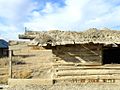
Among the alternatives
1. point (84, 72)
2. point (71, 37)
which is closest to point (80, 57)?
point (84, 72)

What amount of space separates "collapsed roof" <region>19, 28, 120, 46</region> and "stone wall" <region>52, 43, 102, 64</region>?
0.53 m

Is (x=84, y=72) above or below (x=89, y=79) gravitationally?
above

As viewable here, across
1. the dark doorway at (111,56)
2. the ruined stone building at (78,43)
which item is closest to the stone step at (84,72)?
the ruined stone building at (78,43)

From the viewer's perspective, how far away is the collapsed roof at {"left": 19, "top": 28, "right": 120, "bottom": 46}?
15867 millimetres

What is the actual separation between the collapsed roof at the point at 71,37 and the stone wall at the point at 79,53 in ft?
1.74

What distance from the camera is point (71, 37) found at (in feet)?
54.3

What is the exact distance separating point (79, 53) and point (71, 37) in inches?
38.2

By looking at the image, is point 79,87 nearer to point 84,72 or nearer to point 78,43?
point 84,72

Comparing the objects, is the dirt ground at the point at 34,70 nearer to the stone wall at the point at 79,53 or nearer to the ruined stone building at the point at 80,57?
the ruined stone building at the point at 80,57

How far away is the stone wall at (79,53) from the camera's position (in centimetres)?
1675

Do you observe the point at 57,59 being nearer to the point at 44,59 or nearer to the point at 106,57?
the point at 106,57

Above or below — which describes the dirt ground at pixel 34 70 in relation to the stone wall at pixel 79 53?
below

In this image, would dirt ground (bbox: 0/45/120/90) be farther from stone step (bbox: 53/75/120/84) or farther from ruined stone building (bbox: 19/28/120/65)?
ruined stone building (bbox: 19/28/120/65)

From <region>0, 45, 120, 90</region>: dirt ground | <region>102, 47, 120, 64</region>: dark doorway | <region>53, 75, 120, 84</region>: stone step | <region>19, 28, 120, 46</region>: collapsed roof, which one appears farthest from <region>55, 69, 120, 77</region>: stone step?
<region>19, 28, 120, 46</region>: collapsed roof
